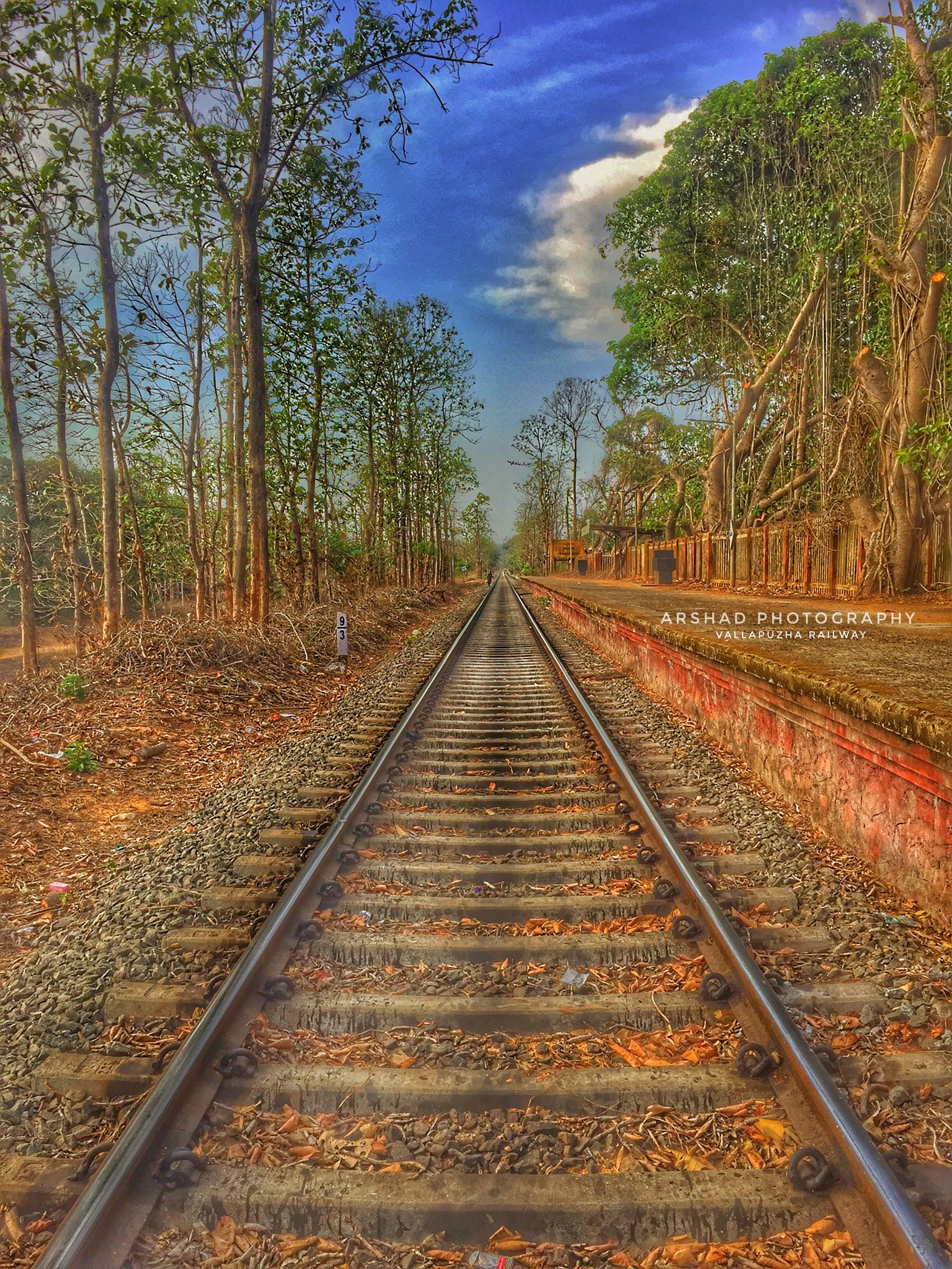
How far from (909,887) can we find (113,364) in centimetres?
1026

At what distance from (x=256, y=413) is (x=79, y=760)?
273 inches

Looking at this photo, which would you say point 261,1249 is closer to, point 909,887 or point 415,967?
point 415,967

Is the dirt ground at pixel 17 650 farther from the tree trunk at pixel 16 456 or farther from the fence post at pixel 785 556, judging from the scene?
the fence post at pixel 785 556

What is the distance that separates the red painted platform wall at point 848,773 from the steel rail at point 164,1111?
116 inches

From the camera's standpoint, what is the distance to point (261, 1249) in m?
1.68

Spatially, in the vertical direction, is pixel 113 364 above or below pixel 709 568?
above

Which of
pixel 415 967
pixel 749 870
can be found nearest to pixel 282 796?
pixel 415 967

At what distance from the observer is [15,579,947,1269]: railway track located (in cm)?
172

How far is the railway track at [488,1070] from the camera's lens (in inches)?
67.9

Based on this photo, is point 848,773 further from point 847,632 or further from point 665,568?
point 665,568

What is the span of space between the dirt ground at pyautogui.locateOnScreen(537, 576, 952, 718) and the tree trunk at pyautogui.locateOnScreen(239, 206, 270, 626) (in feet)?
19.2

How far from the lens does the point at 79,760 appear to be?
18.4ft

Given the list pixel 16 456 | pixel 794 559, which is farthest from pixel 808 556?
pixel 16 456

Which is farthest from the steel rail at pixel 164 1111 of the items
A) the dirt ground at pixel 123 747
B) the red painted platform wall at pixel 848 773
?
the red painted platform wall at pixel 848 773
